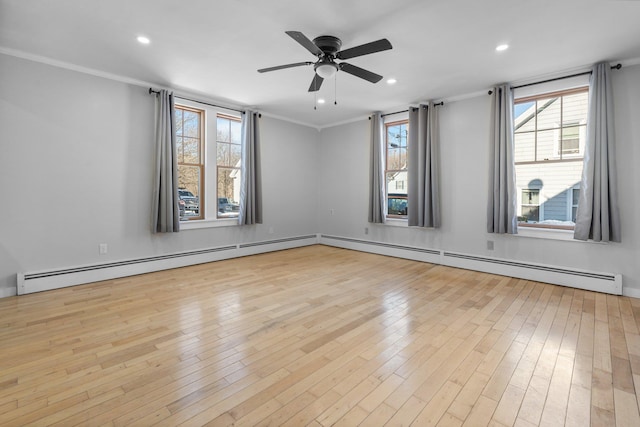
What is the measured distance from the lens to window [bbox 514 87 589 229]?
396 centimetres

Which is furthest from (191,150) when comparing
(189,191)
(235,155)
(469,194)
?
(469,194)

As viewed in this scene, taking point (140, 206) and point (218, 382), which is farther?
point (140, 206)

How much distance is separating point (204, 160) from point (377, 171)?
323cm

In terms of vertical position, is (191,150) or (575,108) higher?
(575,108)

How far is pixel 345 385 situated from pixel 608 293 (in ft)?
12.5

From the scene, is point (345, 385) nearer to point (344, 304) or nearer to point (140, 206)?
point (344, 304)

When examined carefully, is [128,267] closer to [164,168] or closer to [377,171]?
[164,168]

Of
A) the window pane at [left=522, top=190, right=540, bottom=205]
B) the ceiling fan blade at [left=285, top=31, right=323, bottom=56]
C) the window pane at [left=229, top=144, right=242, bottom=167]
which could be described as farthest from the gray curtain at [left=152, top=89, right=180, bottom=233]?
the window pane at [left=522, top=190, right=540, bottom=205]

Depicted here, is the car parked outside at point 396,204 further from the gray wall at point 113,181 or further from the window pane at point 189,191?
the window pane at point 189,191

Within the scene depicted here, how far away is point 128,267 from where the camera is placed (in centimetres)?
421

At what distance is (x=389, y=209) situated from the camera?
236 inches

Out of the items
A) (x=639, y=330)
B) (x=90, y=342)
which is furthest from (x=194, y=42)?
(x=639, y=330)

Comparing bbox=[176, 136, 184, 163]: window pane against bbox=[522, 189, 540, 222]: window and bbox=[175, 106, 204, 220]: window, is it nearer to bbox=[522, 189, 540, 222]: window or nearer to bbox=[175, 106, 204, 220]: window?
bbox=[175, 106, 204, 220]: window

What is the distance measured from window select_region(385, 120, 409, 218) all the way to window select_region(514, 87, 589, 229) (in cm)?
187
